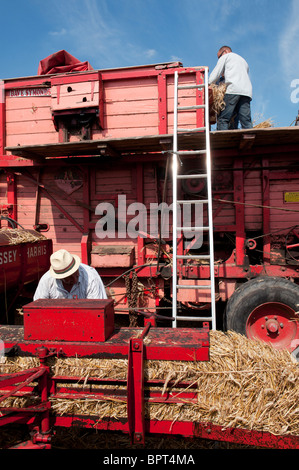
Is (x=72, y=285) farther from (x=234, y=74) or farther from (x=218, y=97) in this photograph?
(x=234, y=74)

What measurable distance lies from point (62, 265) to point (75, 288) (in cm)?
49

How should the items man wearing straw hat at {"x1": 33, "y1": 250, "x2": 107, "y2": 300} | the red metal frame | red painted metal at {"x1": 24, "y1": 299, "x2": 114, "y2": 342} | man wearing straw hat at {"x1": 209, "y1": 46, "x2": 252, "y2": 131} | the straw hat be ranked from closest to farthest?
the red metal frame < red painted metal at {"x1": 24, "y1": 299, "x2": 114, "y2": 342} < the straw hat < man wearing straw hat at {"x1": 33, "y1": 250, "x2": 107, "y2": 300} < man wearing straw hat at {"x1": 209, "y1": 46, "x2": 252, "y2": 131}

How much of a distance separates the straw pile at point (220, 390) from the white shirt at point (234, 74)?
14.9 feet

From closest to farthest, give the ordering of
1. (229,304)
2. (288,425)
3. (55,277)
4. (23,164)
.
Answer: (288,425)
(55,277)
(229,304)
(23,164)

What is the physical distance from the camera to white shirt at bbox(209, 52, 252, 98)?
17.2 ft

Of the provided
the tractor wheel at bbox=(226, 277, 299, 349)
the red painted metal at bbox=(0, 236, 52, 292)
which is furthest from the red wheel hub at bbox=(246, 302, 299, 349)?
the red painted metal at bbox=(0, 236, 52, 292)

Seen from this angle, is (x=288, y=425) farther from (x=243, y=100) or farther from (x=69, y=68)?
(x=69, y=68)

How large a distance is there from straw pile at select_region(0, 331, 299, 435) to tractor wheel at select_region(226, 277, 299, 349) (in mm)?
1774

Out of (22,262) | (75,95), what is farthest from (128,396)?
(75,95)

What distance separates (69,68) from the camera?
5234 millimetres

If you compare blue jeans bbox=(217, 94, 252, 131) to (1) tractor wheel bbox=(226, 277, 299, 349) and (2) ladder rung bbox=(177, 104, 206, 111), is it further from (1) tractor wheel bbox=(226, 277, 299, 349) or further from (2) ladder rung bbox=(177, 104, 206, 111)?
(1) tractor wheel bbox=(226, 277, 299, 349)

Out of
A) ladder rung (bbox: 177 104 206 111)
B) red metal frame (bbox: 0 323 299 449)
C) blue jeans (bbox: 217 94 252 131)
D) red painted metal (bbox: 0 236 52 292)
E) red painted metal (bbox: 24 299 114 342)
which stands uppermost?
blue jeans (bbox: 217 94 252 131)
